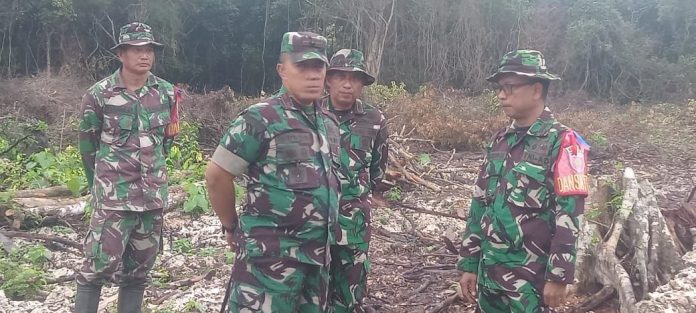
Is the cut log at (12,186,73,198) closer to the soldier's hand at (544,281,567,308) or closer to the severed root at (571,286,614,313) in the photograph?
the severed root at (571,286,614,313)

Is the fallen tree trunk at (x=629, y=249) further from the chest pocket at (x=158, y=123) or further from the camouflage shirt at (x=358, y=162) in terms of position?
the chest pocket at (x=158, y=123)

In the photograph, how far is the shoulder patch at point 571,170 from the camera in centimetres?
240

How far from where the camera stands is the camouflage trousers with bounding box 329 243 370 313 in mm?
3162

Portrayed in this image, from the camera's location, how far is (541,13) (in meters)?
25.7

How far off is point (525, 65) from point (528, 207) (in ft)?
2.01

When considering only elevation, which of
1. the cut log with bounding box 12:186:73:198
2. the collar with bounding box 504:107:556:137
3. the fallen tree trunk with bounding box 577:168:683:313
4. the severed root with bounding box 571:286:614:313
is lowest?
the cut log with bounding box 12:186:73:198

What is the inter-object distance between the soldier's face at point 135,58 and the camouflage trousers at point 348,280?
1.54 metres

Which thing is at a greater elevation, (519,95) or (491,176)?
(519,95)

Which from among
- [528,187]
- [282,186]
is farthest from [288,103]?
[528,187]

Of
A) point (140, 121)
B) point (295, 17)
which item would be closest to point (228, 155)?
point (140, 121)

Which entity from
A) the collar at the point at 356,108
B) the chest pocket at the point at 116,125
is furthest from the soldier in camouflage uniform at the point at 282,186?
the chest pocket at the point at 116,125

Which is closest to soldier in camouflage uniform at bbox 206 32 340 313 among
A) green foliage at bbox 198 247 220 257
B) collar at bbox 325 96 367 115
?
collar at bbox 325 96 367 115

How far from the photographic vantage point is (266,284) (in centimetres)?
242

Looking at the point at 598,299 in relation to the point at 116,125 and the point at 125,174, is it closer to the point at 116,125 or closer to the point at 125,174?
the point at 125,174
